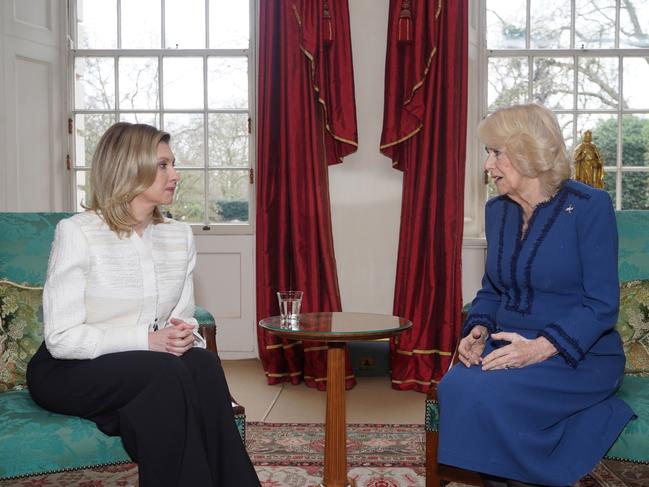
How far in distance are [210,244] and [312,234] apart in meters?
0.80

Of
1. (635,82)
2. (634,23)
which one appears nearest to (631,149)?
(635,82)

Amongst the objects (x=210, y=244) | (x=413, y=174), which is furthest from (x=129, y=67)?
(x=413, y=174)

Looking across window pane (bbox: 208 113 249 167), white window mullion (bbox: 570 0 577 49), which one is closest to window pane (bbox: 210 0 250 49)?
window pane (bbox: 208 113 249 167)

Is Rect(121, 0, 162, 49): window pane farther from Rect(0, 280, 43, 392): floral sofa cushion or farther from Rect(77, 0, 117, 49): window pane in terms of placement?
Rect(0, 280, 43, 392): floral sofa cushion

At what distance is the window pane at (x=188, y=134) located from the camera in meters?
4.85

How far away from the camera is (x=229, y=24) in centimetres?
484

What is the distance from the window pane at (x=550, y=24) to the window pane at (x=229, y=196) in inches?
79.2

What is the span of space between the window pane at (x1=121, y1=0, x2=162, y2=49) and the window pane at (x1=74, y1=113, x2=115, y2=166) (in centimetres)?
48

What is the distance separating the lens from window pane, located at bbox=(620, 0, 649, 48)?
15.1ft

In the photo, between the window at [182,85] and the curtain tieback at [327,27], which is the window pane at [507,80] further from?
the window at [182,85]

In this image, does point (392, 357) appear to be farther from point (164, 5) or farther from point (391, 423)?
point (164, 5)

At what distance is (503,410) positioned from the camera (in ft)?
6.52

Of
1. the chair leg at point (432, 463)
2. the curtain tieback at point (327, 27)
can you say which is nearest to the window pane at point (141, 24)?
the curtain tieback at point (327, 27)

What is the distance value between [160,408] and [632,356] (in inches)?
64.3
